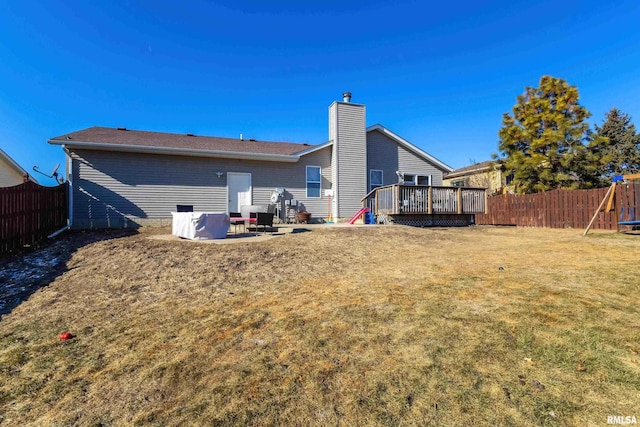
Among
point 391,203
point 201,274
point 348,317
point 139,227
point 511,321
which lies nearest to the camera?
point 511,321

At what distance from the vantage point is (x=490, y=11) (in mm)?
14906

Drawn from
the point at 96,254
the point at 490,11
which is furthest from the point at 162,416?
the point at 490,11

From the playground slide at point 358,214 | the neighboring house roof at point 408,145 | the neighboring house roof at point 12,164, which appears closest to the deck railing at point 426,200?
the playground slide at point 358,214

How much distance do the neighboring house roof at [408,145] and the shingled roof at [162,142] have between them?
13.7 feet

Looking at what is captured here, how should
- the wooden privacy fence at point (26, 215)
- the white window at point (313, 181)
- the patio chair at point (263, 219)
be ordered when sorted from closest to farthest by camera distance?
1. the wooden privacy fence at point (26, 215)
2. the patio chair at point (263, 219)
3. the white window at point (313, 181)

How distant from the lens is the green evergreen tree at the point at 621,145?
73.2 feet

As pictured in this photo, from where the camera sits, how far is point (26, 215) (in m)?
7.64

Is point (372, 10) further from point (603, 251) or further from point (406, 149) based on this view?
point (603, 251)

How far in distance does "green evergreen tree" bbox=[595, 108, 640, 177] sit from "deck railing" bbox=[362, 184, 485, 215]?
16.2m

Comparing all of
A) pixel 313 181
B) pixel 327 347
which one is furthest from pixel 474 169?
pixel 327 347

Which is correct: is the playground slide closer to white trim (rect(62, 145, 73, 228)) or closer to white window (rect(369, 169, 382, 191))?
white window (rect(369, 169, 382, 191))

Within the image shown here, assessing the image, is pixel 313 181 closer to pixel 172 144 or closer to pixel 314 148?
pixel 314 148

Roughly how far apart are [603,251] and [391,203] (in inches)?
270

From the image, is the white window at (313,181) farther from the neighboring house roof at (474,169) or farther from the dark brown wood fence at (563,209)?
the neighboring house roof at (474,169)
